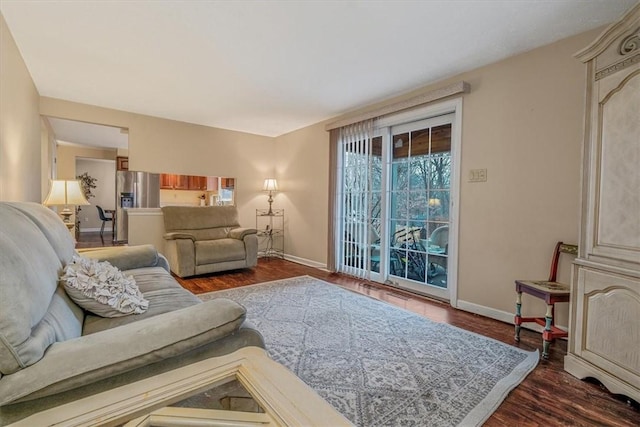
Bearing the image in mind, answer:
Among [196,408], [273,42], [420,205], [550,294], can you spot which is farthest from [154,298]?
[420,205]

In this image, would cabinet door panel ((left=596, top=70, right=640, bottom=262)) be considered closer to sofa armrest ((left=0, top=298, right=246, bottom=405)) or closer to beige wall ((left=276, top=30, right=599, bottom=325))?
beige wall ((left=276, top=30, right=599, bottom=325))

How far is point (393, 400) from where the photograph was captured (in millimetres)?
1493

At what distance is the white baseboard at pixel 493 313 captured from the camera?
2.37m

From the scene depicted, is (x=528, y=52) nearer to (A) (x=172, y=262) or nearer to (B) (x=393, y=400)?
(B) (x=393, y=400)

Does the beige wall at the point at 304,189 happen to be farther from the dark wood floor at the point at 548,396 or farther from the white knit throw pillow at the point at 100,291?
the white knit throw pillow at the point at 100,291

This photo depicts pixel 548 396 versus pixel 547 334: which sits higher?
pixel 547 334

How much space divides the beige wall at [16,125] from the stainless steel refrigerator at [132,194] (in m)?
1.01

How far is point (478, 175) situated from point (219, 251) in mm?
3210

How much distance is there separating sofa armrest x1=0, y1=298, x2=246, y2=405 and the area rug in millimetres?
867

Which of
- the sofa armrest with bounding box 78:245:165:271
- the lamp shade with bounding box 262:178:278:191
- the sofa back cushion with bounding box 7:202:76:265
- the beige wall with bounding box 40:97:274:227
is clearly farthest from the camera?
the lamp shade with bounding box 262:178:278:191

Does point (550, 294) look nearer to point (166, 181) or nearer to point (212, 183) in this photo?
point (212, 183)

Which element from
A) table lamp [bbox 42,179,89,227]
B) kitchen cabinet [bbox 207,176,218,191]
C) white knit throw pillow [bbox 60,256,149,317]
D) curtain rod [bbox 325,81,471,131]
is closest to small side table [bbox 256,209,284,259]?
kitchen cabinet [bbox 207,176,218,191]

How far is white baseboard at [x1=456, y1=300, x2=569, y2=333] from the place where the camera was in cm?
237

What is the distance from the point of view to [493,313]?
2611 mm
